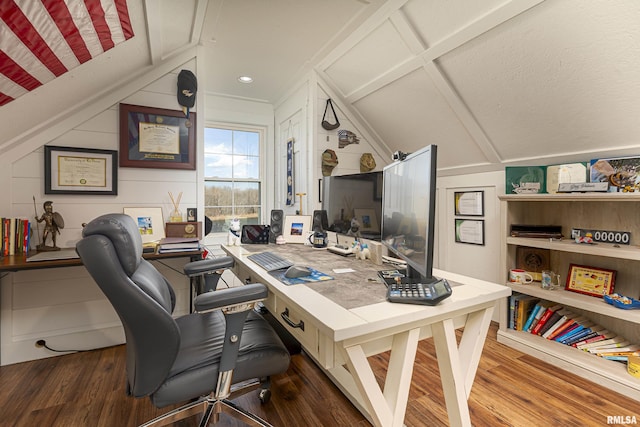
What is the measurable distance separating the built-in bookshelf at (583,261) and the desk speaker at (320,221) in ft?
4.50

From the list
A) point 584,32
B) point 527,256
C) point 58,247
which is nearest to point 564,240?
point 527,256

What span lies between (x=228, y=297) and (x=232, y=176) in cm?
302

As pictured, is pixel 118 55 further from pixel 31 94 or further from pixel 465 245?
pixel 465 245

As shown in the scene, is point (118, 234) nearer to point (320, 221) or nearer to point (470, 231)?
point (320, 221)

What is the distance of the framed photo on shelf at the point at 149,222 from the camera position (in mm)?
2395

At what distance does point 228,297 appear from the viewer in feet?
3.55

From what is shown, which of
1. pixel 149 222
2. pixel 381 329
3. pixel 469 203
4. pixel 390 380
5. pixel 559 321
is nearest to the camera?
pixel 381 329

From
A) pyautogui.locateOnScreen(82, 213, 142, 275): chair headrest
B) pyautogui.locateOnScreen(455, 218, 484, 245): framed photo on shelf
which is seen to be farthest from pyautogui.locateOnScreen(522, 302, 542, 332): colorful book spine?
pyautogui.locateOnScreen(82, 213, 142, 275): chair headrest

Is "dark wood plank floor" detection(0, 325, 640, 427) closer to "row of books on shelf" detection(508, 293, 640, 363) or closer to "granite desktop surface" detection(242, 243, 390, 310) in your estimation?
"row of books on shelf" detection(508, 293, 640, 363)

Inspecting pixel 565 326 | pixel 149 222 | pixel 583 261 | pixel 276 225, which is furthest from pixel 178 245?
pixel 583 261

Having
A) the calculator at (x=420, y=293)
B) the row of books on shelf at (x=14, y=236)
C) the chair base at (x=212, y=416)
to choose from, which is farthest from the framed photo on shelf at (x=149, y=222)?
the calculator at (x=420, y=293)

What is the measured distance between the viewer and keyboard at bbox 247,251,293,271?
61.2 inches

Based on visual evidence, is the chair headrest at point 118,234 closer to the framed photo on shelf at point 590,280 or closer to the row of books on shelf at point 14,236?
the row of books on shelf at point 14,236

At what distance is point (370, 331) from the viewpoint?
0.89 m
